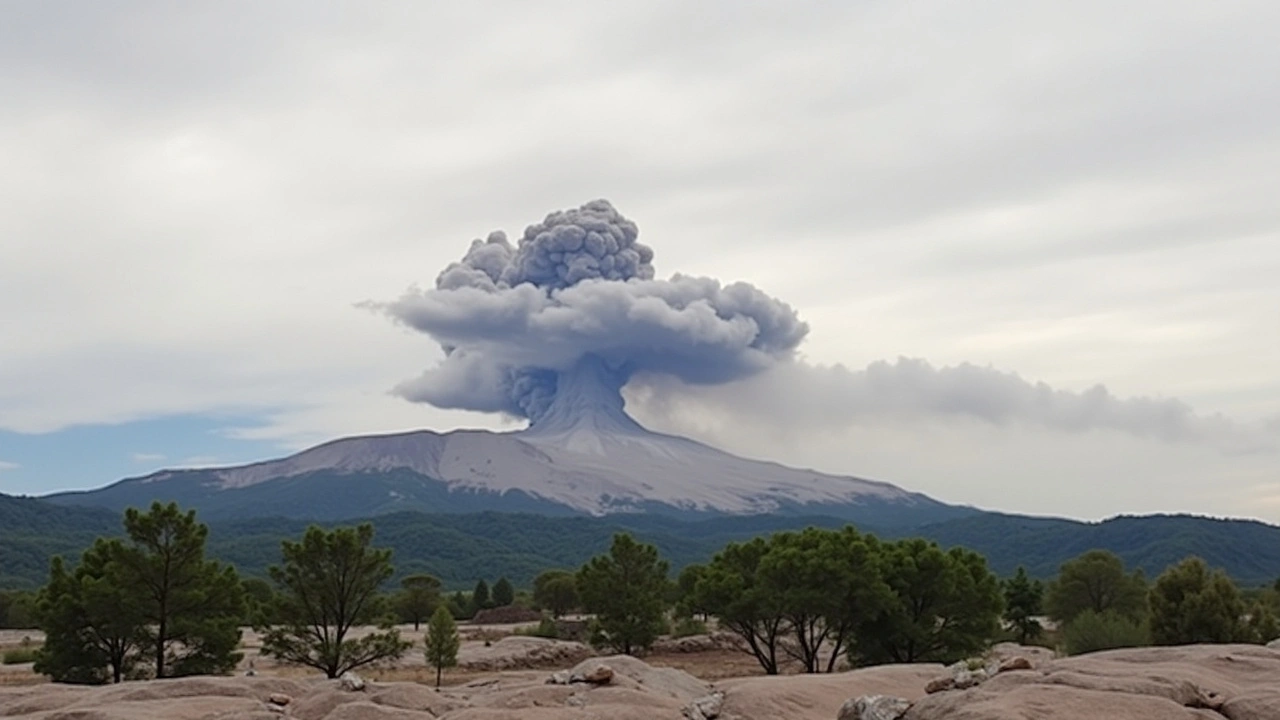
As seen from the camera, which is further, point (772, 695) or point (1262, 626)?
point (1262, 626)

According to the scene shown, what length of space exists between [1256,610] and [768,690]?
33.1 metres

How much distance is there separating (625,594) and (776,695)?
34.4 meters

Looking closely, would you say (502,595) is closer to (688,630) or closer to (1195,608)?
(688,630)

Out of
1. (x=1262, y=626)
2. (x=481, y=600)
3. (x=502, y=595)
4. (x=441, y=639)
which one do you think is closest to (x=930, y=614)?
(x=1262, y=626)

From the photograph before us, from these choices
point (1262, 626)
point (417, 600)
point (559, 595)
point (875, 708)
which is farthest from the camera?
point (559, 595)

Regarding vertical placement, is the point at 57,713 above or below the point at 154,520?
below

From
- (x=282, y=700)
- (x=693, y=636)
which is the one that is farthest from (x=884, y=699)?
(x=693, y=636)

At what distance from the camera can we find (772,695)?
23.1m

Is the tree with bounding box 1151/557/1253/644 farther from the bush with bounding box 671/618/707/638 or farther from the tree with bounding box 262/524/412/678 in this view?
the bush with bounding box 671/618/707/638

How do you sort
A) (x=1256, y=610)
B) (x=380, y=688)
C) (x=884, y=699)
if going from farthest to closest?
1. (x=1256, y=610)
2. (x=380, y=688)
3. (x=884, y=699)

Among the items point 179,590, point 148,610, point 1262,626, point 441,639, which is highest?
point 179,590

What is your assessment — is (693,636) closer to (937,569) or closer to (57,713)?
(937,569)

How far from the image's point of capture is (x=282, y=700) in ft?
83.0

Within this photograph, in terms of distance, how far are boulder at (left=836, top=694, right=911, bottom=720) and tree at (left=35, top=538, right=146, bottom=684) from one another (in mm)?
31413
